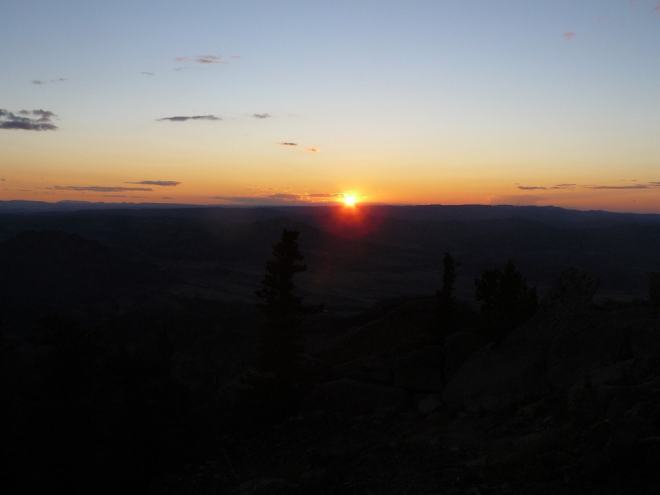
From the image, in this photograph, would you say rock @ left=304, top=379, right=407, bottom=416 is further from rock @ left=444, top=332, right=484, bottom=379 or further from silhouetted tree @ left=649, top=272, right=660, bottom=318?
silhouetted tree @ left=649, top=272, right=660, bottom=318

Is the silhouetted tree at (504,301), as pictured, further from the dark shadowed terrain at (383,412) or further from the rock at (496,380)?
the rock at (496,380)

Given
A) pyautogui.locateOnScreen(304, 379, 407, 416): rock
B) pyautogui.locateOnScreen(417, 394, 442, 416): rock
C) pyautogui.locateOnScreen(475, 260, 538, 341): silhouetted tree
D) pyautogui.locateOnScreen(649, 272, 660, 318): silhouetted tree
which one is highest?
pyautogui.locateOnScreen(649, 272, 660, 318): silhouetted tree

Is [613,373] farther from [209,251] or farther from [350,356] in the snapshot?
[209,251]

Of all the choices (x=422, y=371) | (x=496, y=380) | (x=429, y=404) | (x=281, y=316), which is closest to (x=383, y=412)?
(x=429, y=404)

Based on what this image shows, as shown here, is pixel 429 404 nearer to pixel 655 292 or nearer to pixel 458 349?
pixel 458 349

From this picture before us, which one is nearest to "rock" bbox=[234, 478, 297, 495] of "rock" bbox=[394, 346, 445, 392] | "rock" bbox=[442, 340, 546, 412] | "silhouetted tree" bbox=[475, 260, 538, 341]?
"rock" bbox=[442, 340, 546, 412]

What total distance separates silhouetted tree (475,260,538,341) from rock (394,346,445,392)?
7.40ft

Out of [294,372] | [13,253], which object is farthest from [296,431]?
[13,253]

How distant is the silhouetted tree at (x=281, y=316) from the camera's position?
23188 mm

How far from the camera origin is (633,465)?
8.77 metres

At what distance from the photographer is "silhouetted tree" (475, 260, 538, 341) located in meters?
19.5

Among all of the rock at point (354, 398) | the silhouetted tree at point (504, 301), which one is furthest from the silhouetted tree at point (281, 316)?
the silhouetted tree at point (504, 301)

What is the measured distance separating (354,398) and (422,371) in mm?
2754

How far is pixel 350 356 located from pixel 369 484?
26896 mm
